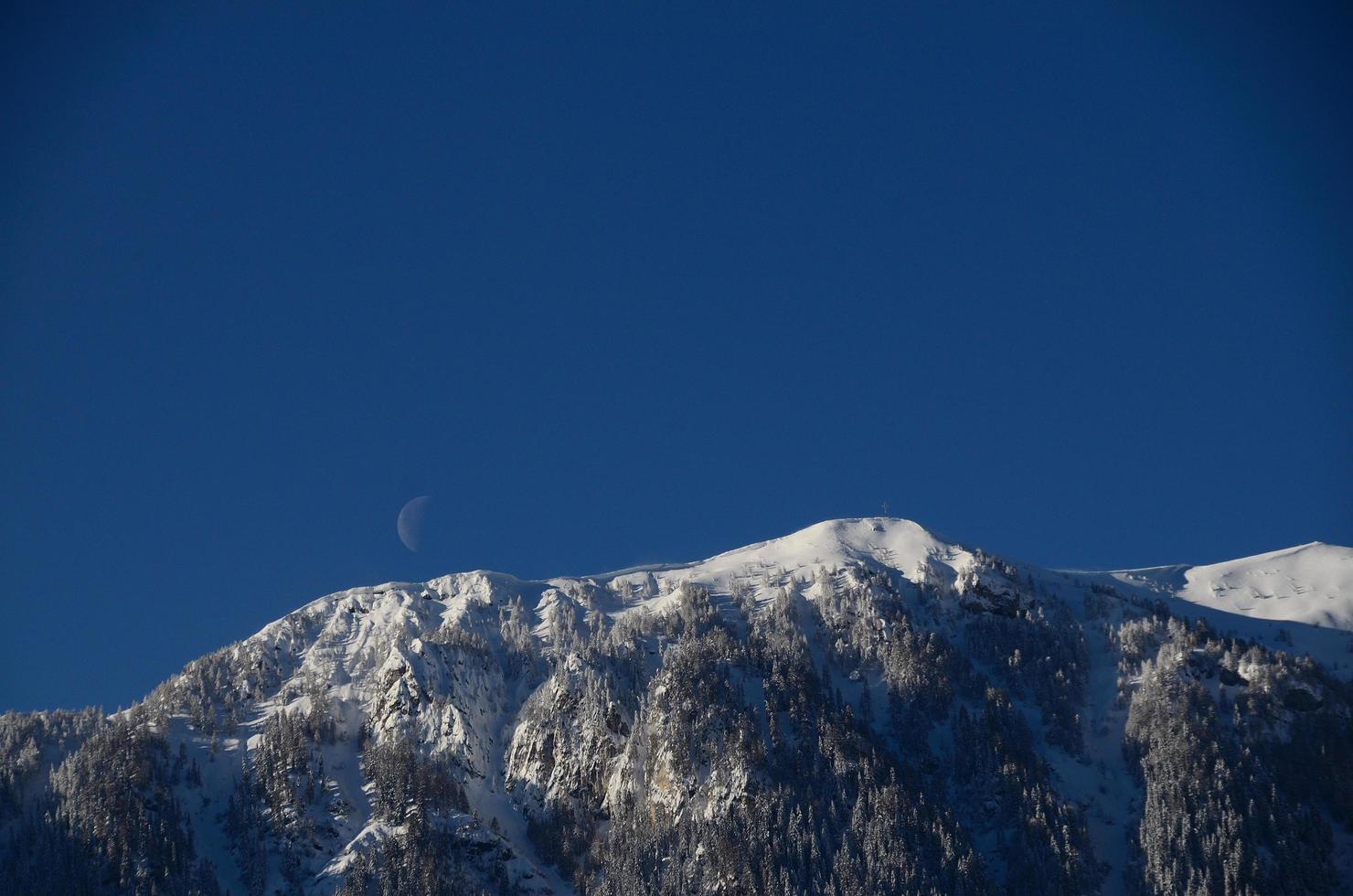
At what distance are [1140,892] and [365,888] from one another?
124414mm

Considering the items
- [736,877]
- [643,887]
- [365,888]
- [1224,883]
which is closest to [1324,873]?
[1224,883]

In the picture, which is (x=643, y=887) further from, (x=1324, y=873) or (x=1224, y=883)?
(x=1324, y=873)

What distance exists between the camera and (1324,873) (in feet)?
651

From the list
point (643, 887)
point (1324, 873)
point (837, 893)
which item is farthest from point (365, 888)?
point (1324, 873)

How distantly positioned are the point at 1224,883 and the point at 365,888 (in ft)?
444

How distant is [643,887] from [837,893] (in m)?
30.8

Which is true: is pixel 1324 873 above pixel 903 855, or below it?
below

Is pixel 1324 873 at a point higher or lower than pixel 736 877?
lower

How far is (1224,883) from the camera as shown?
635 feet

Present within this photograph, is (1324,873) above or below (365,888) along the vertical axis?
below

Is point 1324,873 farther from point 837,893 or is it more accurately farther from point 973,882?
point 837,893

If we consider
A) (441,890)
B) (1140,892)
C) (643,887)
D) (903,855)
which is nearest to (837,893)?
(903,855)

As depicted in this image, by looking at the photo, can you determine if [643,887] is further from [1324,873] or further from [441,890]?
[1324,873]

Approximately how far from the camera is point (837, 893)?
636 ft
